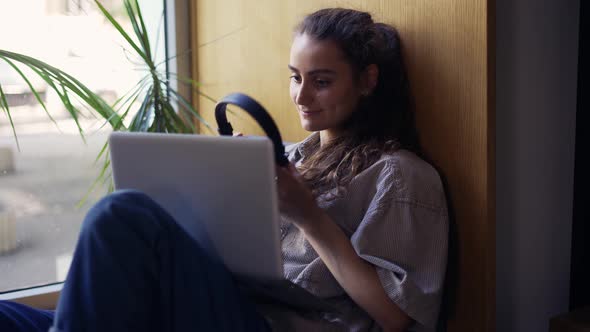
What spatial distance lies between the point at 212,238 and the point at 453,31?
0.67 metres

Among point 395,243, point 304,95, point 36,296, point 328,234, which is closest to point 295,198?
point 328,234

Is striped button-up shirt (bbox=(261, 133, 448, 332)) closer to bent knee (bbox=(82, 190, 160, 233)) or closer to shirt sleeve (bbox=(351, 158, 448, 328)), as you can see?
shirt sleeve (bbox=(351, 158, 448, 328))

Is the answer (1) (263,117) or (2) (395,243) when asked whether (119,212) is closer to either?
(1) (263,117)

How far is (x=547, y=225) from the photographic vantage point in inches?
55.2

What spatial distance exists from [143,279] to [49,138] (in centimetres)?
115

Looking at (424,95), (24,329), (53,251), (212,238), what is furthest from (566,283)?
(53,251)

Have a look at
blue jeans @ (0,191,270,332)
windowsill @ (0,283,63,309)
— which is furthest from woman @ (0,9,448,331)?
windowsill @ (0,283,63,309)

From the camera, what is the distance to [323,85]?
1.47 m

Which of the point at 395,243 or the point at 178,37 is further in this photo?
the point at 178,37

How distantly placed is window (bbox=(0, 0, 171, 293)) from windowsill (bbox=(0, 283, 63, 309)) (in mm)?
31

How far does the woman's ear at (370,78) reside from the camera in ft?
4.82

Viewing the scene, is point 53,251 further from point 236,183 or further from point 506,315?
point 506,315

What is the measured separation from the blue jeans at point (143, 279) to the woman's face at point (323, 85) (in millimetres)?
522

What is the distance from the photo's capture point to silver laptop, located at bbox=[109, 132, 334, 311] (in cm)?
100
